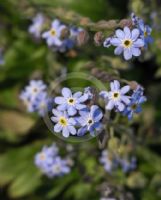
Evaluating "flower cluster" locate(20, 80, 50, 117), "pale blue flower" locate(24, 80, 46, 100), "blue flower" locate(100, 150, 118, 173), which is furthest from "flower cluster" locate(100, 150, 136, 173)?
"pale blue flower" locate(24, 80, 46, 100)

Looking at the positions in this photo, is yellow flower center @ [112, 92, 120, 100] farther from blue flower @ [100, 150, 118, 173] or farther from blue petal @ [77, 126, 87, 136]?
blue flower @ [100, 150, 118, 173]

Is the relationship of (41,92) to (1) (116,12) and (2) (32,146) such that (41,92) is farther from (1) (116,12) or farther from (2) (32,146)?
(1) (116,12)

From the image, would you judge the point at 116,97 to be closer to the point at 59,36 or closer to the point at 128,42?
the point at 128,42

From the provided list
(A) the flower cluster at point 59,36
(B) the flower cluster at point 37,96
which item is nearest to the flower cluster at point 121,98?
(A) the flower cluster at point 59,36

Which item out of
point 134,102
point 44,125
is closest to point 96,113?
point 134,102

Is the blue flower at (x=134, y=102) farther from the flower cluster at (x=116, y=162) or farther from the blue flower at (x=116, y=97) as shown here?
the flower cluster at (x=116, y=162)

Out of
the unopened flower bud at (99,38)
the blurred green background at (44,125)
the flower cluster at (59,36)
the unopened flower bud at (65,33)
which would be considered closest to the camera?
the unopened flower bud at (99,38)
